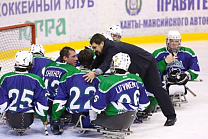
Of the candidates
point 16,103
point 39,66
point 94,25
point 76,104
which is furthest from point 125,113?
point 94,25

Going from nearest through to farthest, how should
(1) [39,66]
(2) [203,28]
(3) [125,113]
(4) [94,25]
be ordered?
1. (3) [125,113]
2. (1) [39,66]
3. (4) [94,25]
4. (2) [203,28]

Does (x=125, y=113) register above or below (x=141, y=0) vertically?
below

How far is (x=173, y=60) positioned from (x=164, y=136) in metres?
1.41

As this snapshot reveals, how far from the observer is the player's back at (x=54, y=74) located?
6.35 meters

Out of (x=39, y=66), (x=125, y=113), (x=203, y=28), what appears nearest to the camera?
(x=125, y=113)

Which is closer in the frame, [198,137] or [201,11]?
[198,137]

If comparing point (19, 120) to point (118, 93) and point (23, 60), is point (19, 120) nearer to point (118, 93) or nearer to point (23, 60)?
point (23, 60)

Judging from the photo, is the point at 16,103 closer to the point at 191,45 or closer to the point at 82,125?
the point at 82,125

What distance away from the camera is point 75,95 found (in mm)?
6012

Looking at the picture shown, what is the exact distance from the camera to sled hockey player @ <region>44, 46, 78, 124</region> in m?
6.30

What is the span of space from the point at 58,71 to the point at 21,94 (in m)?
0.63

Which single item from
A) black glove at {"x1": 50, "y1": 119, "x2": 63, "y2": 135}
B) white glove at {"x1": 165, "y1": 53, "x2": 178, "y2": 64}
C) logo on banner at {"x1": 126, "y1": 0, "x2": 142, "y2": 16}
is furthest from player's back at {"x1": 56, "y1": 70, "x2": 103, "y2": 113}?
logo on banner at {"x1": 126, "y1": 0, "x2": 142, "y2": 16}

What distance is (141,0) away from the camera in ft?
41.6

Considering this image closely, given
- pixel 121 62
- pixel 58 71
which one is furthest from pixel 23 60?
pixel 121 62
